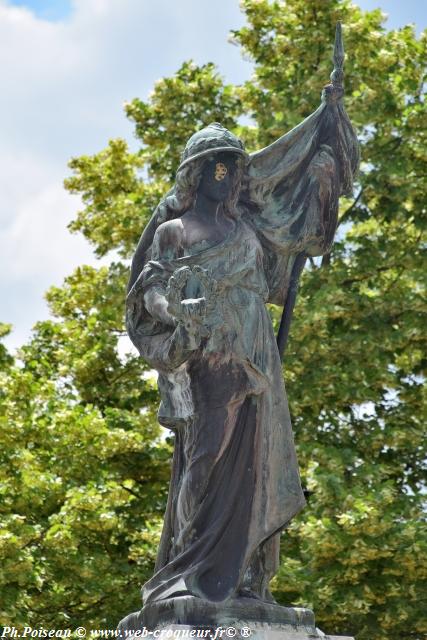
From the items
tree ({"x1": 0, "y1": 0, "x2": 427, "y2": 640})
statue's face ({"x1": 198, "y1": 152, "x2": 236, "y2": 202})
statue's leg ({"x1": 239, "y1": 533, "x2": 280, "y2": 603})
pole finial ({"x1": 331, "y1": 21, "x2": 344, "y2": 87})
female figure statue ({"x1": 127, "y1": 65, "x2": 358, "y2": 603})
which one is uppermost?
tree ({"x1": 0, "y1": 0, "x2": 427, "y2": 640})

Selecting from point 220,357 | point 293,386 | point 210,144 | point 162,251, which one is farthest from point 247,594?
point 293,386

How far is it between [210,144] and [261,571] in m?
2.43

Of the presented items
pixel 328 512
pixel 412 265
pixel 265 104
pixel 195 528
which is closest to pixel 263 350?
pixel 195 528

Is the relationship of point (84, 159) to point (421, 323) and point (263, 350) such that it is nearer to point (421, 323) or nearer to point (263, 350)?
point (421, 323)

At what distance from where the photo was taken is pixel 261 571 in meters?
6.97

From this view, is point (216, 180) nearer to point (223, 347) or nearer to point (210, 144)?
point (210, 144)

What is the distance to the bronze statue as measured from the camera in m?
6.84

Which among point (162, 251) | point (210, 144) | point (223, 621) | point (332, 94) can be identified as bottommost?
point (223, 621)

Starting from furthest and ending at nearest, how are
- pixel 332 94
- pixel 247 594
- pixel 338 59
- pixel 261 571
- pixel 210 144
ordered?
pixel 332 94 < pixel 338 59 < pixel 210 144 < pixel 261 571 < pixel 247 594

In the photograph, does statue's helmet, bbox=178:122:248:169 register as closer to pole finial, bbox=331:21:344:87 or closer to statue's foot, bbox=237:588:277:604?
pole finial, bbox=331:21:344:87

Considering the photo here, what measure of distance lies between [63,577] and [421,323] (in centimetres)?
568

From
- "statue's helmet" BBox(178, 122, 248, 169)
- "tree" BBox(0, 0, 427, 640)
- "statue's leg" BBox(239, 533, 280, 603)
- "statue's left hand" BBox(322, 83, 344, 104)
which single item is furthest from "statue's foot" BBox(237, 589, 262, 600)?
"tree" BBox(0, 0, 427, 640)

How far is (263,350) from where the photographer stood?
23.6 feet

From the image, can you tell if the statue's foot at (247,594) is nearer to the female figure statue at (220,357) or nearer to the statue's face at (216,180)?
the female figure statue at (220,357)
